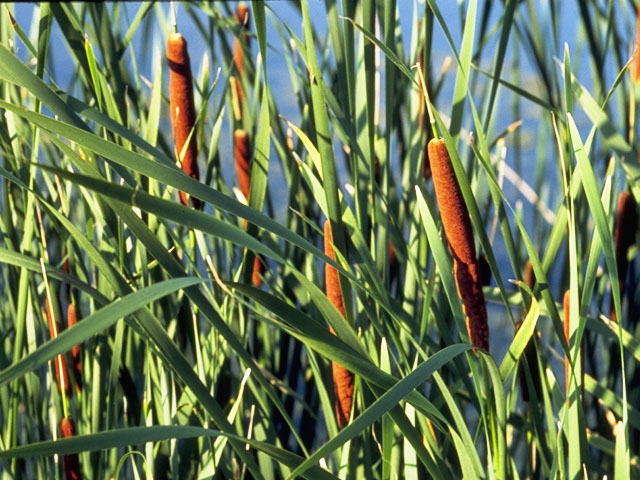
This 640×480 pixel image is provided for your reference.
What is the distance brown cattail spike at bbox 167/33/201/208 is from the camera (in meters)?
0.60

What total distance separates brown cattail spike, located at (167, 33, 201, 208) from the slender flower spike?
207mm

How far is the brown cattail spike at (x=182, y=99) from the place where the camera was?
605 millimetres

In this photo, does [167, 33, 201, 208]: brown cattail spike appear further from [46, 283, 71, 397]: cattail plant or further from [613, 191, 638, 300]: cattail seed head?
[613, 191, 638, 300]: cattail seed head

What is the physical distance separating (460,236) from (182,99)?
240 mm

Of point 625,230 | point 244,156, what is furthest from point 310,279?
point 625,230

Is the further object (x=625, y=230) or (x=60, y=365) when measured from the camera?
(x=625, y=230)

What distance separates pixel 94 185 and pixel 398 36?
537 mm

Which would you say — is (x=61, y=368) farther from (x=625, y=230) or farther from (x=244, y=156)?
(x=625, y=230)

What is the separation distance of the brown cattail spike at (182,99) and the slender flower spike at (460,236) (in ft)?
0.68

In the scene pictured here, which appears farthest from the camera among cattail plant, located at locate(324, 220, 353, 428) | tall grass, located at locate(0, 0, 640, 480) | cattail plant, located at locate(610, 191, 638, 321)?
cattail plant, located at locate(610, 191, 638, 321)

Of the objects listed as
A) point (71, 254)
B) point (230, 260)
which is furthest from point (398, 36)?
point (71, 254)

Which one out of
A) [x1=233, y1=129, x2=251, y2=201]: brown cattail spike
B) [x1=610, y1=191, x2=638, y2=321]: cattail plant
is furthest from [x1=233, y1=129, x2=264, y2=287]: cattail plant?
[x1=610, y1=191, x2=638, y2=321]: cattail plant

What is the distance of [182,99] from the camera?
61cm

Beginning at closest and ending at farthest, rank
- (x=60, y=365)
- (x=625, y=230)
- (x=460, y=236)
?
(x=460, y=236)
(x=60, y=365)
(x=625, y=230)
